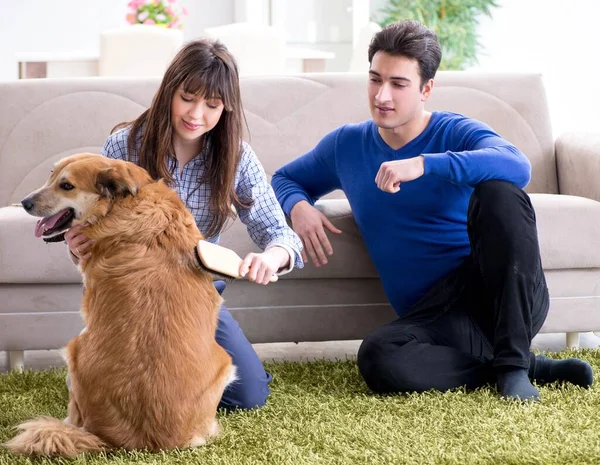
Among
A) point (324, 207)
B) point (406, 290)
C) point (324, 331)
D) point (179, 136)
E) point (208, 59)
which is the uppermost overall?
point (208, 59)

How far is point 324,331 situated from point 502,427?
2.74ft

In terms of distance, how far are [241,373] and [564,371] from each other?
89 cm

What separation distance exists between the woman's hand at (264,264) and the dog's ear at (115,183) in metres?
0.30

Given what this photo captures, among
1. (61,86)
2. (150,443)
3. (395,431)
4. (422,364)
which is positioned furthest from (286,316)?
(61,86)

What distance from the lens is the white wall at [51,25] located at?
25.7 ft

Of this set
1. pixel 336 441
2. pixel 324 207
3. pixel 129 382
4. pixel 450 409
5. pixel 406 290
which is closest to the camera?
pixel 129 382

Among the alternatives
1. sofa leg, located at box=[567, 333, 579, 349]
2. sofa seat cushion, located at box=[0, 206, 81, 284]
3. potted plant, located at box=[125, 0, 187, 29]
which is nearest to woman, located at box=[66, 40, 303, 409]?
sofa seat cushion, located at box=[0, 206, 81, 284]

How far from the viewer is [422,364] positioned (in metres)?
2.21

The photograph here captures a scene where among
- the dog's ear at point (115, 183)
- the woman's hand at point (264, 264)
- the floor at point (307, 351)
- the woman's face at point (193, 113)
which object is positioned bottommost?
the floor at point (307, 351)

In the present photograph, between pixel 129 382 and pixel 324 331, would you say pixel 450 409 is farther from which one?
pixel 129 382

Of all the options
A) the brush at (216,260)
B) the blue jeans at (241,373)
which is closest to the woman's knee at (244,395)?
the blue jeans at (241,373)

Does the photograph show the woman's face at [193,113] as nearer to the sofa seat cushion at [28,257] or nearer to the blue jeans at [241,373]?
the blue jeans at [241,373]

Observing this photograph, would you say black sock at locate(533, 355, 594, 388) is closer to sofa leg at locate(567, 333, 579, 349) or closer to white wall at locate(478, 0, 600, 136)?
sofa leg at locate(567, 333, 579, 349)

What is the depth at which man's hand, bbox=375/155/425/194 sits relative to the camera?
209cm
